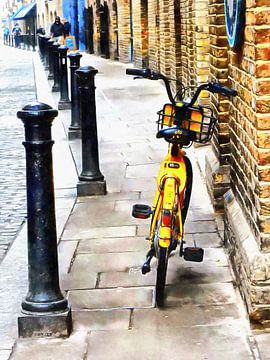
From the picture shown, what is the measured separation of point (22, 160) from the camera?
10195 mm

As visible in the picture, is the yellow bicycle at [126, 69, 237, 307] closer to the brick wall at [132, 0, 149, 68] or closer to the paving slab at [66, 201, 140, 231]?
the paving slab at [66, 201, 140, 231]

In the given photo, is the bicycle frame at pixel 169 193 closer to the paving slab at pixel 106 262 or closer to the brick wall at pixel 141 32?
the paving slab at pixel 106 262

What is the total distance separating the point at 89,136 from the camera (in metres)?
7.65

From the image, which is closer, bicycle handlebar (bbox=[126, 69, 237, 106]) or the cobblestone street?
bicycle handlebar (bbox=[126, 69, 237, 106])

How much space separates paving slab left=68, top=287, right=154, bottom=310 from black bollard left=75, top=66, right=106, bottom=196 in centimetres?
266

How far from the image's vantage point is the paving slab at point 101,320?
14.6ft

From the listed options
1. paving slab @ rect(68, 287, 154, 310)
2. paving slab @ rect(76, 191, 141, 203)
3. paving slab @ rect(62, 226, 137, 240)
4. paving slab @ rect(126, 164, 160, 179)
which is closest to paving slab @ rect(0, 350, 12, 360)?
paving slab @ rect(68, 287, 154, 310)

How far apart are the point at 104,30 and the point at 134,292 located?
25639 mm

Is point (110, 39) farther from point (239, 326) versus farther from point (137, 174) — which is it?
point (239, 326)

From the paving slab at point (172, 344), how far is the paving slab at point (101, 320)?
0.26 feet

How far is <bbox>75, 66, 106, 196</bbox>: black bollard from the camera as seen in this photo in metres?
7.54

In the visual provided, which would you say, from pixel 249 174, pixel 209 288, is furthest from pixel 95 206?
pixel 249 174

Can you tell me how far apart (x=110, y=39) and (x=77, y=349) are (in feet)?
81.4

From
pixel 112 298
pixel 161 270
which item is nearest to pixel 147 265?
pixel 161 270
